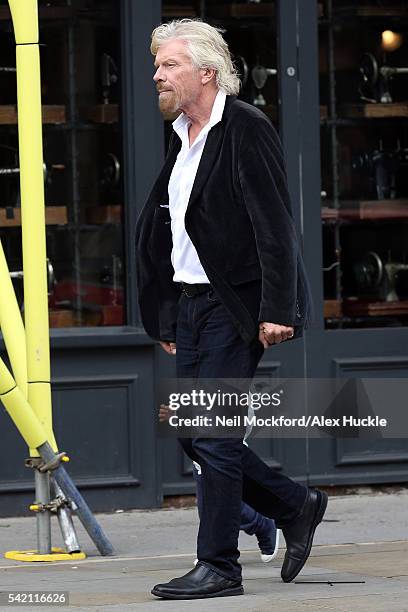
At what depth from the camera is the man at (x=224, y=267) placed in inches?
204

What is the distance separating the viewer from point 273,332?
16.9ft

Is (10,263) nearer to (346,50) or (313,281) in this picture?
(313,281)

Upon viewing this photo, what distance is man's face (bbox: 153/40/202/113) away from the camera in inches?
210

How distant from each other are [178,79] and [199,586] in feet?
5.82

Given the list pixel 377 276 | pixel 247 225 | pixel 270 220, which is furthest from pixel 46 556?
pixel 377 276

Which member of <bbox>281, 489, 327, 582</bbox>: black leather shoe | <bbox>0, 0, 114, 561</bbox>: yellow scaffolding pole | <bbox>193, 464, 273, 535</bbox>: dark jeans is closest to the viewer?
<bbox>281, 489, 327, 582</bbox>: black leather shoe

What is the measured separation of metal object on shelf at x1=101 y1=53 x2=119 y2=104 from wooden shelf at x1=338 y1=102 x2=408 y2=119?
4.08ft

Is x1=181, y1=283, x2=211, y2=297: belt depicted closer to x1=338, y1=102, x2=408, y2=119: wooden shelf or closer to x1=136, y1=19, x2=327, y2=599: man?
x1=136, y1=19, x2=327, y2=599: man

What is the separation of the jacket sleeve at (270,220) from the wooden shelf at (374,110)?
293 centimetres

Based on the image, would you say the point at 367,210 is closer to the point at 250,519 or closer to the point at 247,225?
the point at 250,519

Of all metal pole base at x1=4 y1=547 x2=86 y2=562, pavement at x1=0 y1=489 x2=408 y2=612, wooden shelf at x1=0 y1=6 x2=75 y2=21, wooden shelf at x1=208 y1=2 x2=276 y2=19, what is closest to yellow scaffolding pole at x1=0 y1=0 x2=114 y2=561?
metal pole base at x1=4 y1=547 x2=86 y2=562

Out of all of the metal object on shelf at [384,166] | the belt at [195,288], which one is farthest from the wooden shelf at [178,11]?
the belt at [195,288]

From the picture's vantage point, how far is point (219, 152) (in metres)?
5.30

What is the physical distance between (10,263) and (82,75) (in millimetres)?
1041
